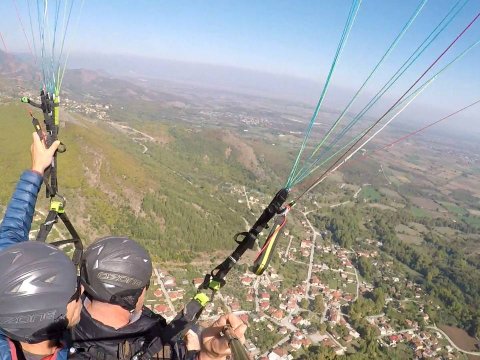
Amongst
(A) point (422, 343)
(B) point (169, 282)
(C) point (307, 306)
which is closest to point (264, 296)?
(C) point (307, 306)

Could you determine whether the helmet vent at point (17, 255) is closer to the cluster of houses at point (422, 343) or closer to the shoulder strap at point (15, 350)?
the shoulder strap at point (15, 350)

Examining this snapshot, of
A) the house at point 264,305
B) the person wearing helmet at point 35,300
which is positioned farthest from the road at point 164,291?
the person wearing helmet at point 35,300

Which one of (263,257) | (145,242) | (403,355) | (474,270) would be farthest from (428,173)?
(263,257)

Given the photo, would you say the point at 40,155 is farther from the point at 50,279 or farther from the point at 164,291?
the point at 164,291

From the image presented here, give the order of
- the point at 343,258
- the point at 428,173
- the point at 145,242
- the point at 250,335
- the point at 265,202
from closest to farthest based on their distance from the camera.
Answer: the point at 250,335
the point at 145,242
the point at 343,258
the point at 265,202
the point at 428,173

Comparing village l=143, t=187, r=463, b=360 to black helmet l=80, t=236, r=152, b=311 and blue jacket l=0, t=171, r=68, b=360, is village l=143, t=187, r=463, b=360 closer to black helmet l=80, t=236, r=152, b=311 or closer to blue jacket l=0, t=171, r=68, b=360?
blue jacket l=0, t=171, r=68, b=360

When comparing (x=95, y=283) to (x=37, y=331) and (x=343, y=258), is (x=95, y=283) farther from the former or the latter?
(x=343, y=258)

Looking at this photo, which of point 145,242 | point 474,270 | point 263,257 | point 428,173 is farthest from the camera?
point 428,173
